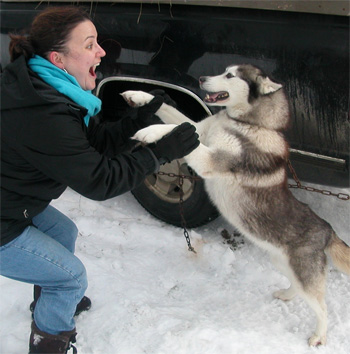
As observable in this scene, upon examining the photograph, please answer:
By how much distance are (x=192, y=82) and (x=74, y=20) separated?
97 cm

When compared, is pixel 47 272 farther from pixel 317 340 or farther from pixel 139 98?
pixel 317 340

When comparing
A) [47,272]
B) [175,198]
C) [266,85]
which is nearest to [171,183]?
[175,198]

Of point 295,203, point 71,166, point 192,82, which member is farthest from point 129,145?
point 295,203

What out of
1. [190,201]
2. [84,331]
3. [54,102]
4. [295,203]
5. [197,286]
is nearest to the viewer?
[54,102]

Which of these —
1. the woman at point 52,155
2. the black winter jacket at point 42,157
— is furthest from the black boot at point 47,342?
the black winter jacket at point 42,157

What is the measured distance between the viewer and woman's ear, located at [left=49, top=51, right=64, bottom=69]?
73.9 inches

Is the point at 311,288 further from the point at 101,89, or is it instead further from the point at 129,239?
the point at 101,89

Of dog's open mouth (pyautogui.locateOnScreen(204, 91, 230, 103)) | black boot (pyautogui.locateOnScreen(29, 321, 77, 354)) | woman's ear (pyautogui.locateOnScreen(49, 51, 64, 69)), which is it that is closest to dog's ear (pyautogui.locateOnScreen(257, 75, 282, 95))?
dog's open mouth (pyautogui.locateOnScreen(204, 91, 230, 103))

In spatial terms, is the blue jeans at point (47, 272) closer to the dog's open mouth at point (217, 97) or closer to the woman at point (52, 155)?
the woman at point (52, 155)

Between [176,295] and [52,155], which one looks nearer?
[52,155]

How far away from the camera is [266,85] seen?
93.6 inches

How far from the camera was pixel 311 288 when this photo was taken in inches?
99.3

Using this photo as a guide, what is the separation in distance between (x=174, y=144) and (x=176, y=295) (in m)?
1.40

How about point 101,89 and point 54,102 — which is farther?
point 101,89
